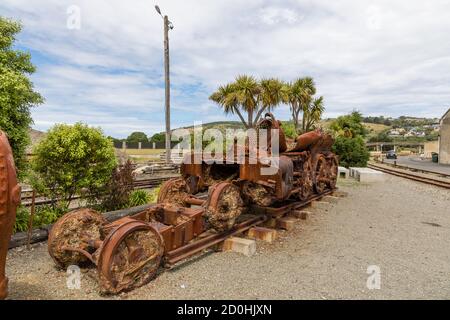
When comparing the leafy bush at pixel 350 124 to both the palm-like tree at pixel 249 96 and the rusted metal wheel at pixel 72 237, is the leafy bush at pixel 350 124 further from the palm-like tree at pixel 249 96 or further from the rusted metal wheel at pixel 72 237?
the rusted metal wheel at pixel 72 237

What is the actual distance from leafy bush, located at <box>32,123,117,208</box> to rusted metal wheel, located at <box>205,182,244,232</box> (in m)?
2.85

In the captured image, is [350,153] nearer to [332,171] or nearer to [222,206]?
[332,171]

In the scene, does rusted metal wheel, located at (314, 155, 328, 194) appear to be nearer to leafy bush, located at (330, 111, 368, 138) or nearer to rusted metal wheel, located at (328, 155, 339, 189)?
rusted metal wheel, located at (328, 155, 339, 189)

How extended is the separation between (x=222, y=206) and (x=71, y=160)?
127 inches

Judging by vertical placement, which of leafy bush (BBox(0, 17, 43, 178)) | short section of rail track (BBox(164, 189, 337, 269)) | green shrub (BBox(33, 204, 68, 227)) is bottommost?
short section of rail track (BBox(164, 189, 337, 269))

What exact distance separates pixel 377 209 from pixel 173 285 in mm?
6575

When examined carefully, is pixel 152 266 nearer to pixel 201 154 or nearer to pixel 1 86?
pixel 201 154

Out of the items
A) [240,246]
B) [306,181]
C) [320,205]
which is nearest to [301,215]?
[306,181]

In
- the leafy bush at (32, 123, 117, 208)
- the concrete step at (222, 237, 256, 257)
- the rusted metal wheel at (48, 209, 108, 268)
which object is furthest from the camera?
the leafy bush at (32, 123, 117, 208)

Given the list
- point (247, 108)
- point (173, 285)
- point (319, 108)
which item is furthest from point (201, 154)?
point (319, 108)

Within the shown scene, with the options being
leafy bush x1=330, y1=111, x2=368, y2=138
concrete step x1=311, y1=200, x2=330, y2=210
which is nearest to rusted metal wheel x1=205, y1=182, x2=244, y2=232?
concrete step x1=311, y1=200, x2=330, y2=210

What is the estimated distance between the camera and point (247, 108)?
69.7 ft

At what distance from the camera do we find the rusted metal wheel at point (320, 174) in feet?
29.5

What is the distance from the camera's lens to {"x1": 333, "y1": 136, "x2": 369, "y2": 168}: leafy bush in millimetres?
19344
